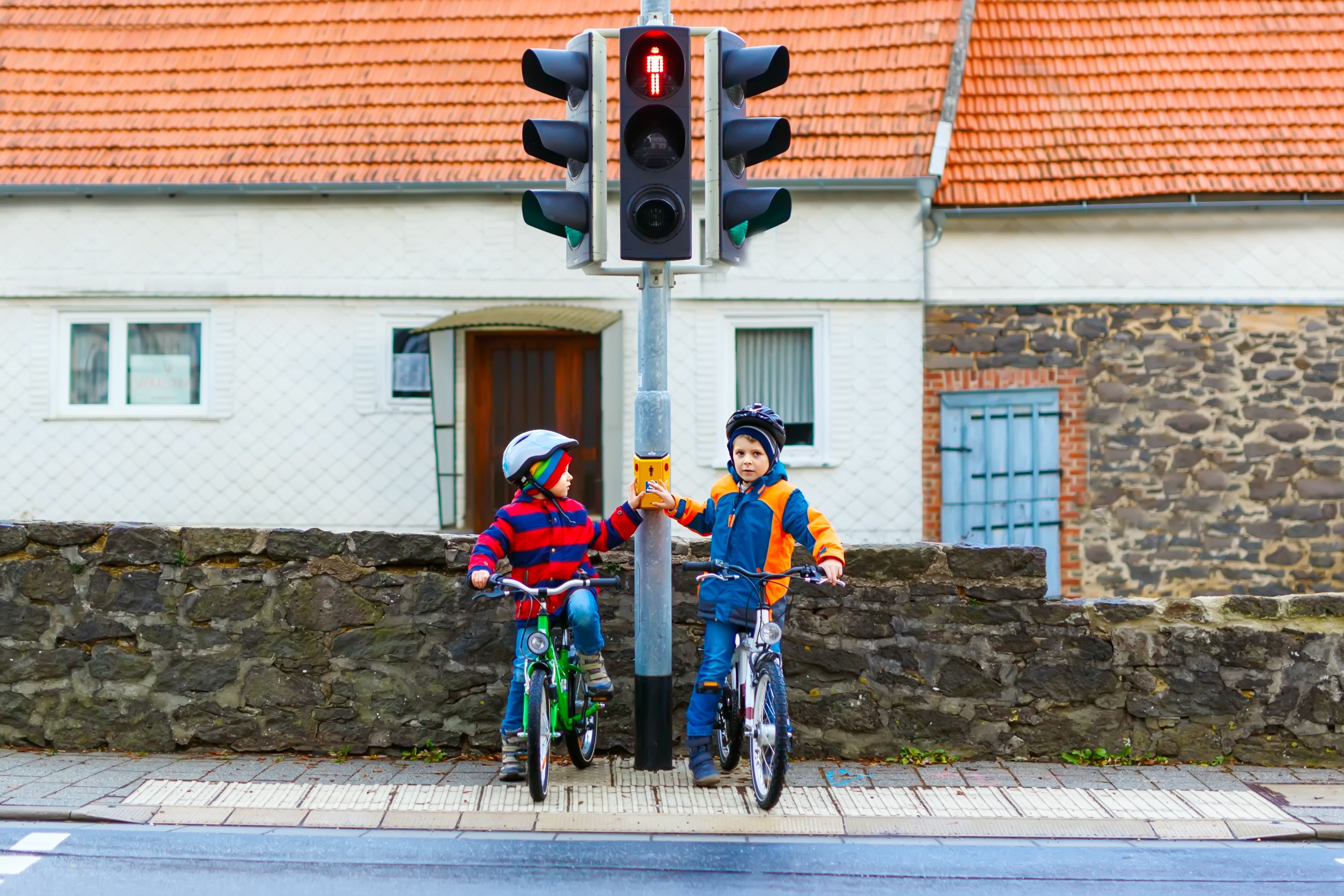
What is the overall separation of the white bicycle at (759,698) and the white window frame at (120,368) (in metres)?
8.07

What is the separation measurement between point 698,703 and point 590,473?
275 inches

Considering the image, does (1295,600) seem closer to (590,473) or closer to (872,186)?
(872,186)

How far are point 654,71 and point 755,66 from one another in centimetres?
46

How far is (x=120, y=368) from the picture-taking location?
13.2 metres

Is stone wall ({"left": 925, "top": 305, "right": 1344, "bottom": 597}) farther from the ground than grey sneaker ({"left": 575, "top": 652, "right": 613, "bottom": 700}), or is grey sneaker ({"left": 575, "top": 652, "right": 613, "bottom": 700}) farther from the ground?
stone wall ({"left": 925, "top": 305, "right": 1344, "bottom": 597})

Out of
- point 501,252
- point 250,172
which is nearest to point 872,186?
point 501,252

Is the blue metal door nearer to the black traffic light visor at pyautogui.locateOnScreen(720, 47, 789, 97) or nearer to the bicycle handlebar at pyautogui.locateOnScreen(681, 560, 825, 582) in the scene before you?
the bicycle handlebar at pyautogui.locateOnScreen(681, 560, 825, 582)

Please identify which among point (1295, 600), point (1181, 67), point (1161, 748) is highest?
point (1181, 67)

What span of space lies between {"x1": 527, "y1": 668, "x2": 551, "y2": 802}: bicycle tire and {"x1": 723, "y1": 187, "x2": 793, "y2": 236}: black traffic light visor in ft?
7.04

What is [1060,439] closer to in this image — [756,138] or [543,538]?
[756,138]

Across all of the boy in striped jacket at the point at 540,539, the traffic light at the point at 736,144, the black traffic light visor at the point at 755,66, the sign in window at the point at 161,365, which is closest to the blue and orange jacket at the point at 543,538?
the boy in striped jacket at the point at 540,539

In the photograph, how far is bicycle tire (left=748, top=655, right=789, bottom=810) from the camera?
5.70 meters

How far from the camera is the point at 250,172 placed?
12.8 metres

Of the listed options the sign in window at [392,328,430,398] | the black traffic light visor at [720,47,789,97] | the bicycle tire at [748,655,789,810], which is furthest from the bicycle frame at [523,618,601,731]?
the sign in window at [392,328,430,398]
